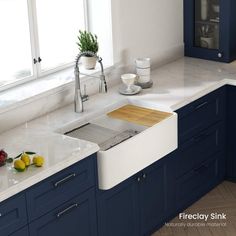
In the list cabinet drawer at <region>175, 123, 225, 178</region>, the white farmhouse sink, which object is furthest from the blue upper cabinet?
the white farmhouse sink

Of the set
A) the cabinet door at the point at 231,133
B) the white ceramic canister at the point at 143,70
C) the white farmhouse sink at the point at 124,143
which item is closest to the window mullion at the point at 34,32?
the white farmhouse sink at the point at 124,143

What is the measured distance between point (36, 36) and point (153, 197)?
4.49 ft

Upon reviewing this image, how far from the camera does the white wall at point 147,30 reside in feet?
16.4

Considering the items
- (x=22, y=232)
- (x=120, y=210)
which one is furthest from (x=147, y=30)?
(x=22, y=232)

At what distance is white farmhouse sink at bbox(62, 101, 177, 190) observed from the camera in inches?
161

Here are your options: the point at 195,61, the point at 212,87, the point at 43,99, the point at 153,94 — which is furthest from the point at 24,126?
the point at 195,61

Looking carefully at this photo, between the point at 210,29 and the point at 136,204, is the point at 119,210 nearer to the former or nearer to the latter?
the point at 136,204

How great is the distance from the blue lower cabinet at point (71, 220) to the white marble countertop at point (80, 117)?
0.26m

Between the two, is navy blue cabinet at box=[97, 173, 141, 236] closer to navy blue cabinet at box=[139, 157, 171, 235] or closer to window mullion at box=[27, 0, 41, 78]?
navy blue cabinet at box=[139, 157, 171, 235]

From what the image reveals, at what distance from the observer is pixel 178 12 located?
562 cm

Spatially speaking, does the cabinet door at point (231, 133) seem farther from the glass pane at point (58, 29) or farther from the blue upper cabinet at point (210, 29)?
the glass pane at point (58, 29)

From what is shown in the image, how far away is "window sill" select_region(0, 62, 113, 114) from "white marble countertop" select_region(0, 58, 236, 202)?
0.15 m

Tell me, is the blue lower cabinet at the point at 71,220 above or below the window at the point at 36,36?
below

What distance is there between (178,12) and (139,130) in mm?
1501
